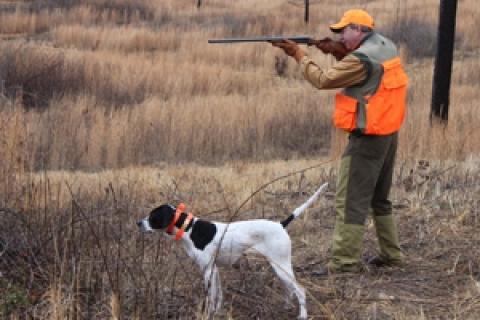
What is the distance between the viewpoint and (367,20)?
5480 millimetres

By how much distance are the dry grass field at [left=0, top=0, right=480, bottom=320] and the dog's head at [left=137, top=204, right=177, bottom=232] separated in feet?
0.58

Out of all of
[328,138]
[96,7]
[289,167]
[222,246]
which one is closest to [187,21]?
[96,7]

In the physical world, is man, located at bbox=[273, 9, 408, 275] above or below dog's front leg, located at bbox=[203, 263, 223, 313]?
above

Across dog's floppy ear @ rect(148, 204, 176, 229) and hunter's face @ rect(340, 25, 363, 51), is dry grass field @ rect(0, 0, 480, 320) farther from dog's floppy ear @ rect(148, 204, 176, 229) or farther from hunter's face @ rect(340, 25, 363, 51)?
hunter's face @ rect(340, 25, 363, 51)

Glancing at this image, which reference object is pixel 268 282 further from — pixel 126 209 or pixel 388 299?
pixel 126 209

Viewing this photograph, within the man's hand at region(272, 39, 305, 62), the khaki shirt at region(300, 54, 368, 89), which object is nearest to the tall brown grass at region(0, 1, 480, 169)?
the man's hand at region(272, 39, 305, 62)

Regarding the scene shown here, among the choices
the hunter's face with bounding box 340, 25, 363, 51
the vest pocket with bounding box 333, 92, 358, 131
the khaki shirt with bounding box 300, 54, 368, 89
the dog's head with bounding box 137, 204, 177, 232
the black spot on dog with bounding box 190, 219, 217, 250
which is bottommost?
the black spot on dog with bounding box 190, 219, 217, 250

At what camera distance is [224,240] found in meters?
4.86

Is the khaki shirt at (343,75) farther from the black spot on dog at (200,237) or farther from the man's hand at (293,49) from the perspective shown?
the black spot on dog at (200,237)

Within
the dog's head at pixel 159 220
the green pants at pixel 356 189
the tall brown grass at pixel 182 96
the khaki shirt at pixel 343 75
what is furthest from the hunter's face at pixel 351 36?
the tall brown grass at pixel 182 96

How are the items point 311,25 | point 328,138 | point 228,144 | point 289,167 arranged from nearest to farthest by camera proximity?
point 289,167
point 228,144
point 328,138
point 311,25

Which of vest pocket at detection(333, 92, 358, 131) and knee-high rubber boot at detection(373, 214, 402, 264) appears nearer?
vest pocket at detection(333, 92, 358, 131)

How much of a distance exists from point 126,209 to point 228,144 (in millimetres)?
4587

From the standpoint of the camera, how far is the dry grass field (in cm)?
491
